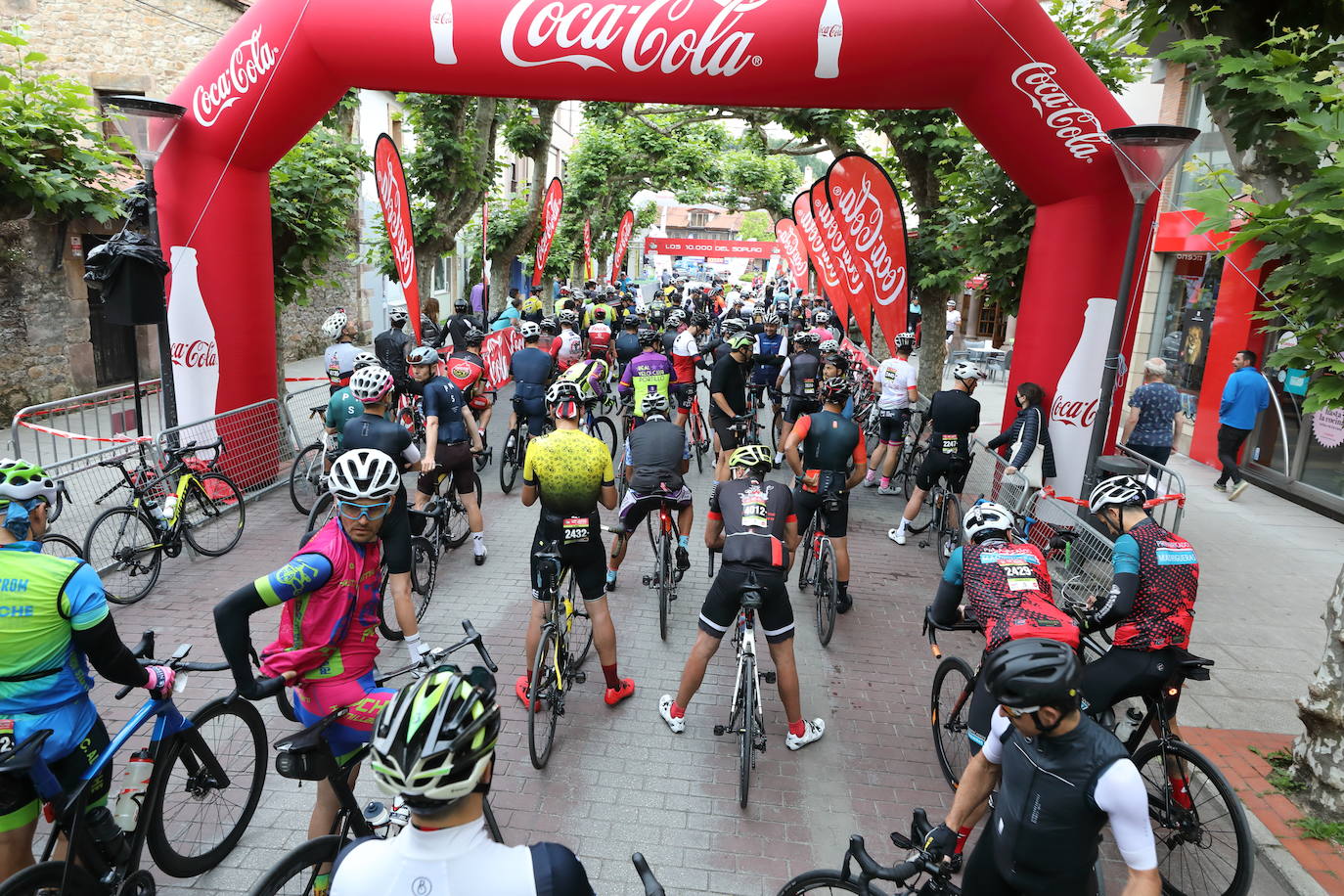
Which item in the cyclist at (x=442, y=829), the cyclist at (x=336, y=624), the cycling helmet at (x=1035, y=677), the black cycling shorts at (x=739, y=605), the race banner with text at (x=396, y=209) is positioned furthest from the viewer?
the race banner with text at (x=396, y=209)

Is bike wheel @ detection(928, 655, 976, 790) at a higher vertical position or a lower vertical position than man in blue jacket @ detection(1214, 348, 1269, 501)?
lower

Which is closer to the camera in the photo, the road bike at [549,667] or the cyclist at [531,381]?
the road bike at [549,667]

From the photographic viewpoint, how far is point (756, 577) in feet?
15.8

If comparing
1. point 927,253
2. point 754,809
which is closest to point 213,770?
point 754,809

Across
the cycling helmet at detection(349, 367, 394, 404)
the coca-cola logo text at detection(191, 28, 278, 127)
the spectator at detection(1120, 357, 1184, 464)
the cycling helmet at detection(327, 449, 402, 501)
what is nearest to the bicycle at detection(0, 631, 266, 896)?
the cycling helmet at detection(327, 449, 402, 501)

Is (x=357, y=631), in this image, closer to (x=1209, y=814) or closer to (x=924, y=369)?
(x=1209, y=814)

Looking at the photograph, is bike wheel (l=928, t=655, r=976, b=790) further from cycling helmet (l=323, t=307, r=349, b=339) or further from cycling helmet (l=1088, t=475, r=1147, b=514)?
cycling helmet (l=323, t=307, r=349, b=339)

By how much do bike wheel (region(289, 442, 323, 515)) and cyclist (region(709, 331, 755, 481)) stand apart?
4.48 metres

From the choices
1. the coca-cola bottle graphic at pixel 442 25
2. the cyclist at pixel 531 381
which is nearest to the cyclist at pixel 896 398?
the cyclist at pixel 531 381

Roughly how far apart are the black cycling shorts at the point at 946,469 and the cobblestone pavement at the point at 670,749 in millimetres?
1071

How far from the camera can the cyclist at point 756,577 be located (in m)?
Answer: 4.85

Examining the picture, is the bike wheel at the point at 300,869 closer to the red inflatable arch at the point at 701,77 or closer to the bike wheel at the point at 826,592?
the bike wheel at the point at 826,592

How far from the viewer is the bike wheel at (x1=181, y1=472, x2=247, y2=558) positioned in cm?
795

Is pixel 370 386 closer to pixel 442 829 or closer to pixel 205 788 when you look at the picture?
pixel 205 788
